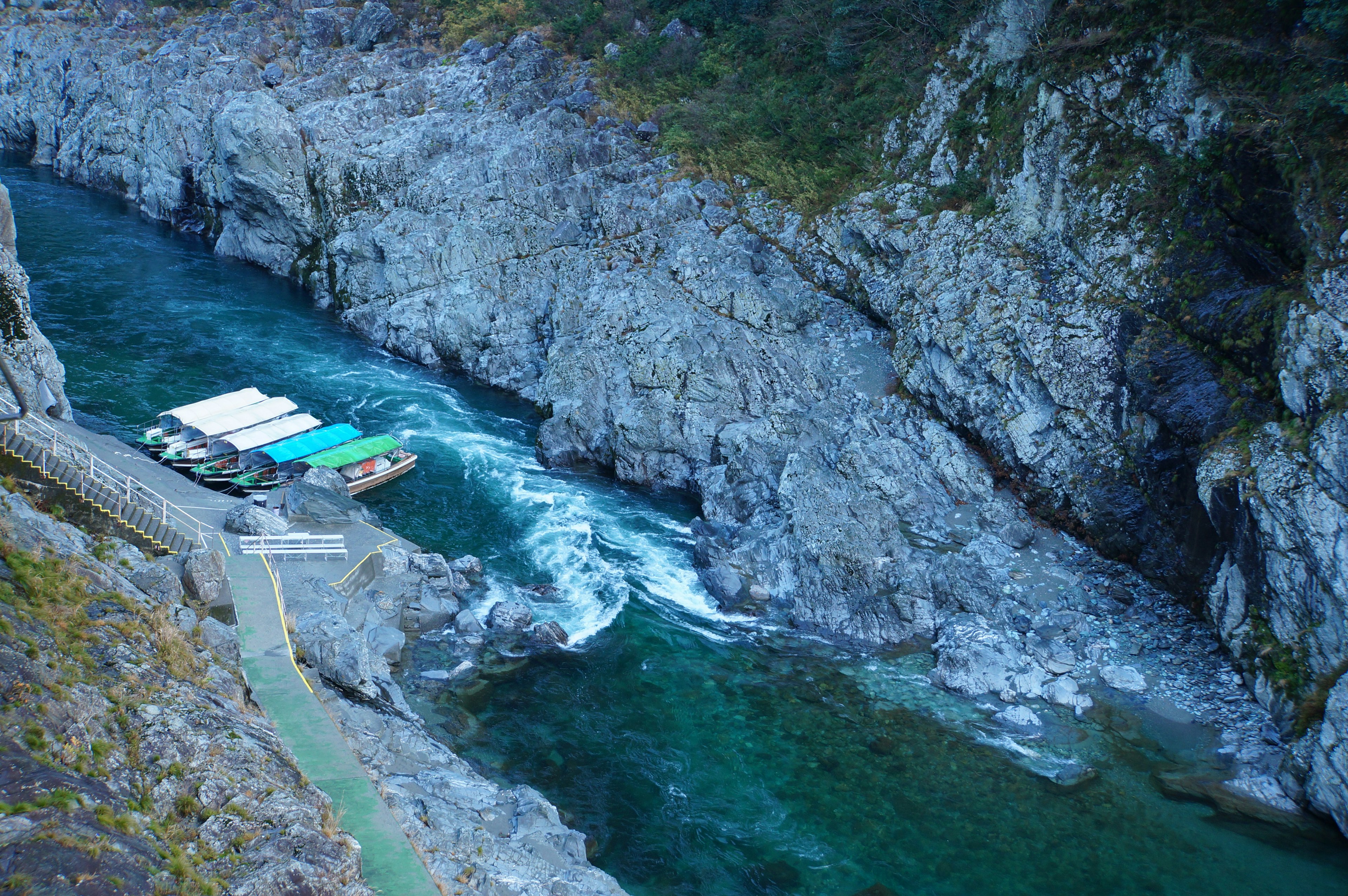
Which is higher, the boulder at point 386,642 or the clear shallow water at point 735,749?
the clear shallow water at point 735,749

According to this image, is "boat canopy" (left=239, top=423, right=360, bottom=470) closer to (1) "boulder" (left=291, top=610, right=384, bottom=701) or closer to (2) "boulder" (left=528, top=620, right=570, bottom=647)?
(2) "boulder" (left=528, top=620, right=570, bottom=647)

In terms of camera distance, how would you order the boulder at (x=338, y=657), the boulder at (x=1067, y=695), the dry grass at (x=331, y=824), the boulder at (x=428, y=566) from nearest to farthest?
the dry grass at (x=331, y=824)
the boulder at (x=338, y=657)
the boulder at (x=1067, y=695)
the boulder at (x=428, y=566)

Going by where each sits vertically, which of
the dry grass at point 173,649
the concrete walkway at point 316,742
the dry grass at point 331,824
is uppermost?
the dry grass at point 173,649

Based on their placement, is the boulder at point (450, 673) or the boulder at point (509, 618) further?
the boulder at point (509, 618)

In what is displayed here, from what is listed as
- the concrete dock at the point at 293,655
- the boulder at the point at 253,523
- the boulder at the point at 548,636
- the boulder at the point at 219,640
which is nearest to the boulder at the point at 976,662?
the boulder at the point at 548,636

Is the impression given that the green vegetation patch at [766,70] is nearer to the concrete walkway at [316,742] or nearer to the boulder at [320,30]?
the boulder at [320,30]

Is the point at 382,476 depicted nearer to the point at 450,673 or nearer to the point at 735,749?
the point at 450,673

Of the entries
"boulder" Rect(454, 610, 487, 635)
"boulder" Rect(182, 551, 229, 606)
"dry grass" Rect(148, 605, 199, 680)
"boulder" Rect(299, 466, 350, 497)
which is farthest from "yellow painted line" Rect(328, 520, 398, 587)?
"dry grass" Rect(148, 605, 199, 680)
